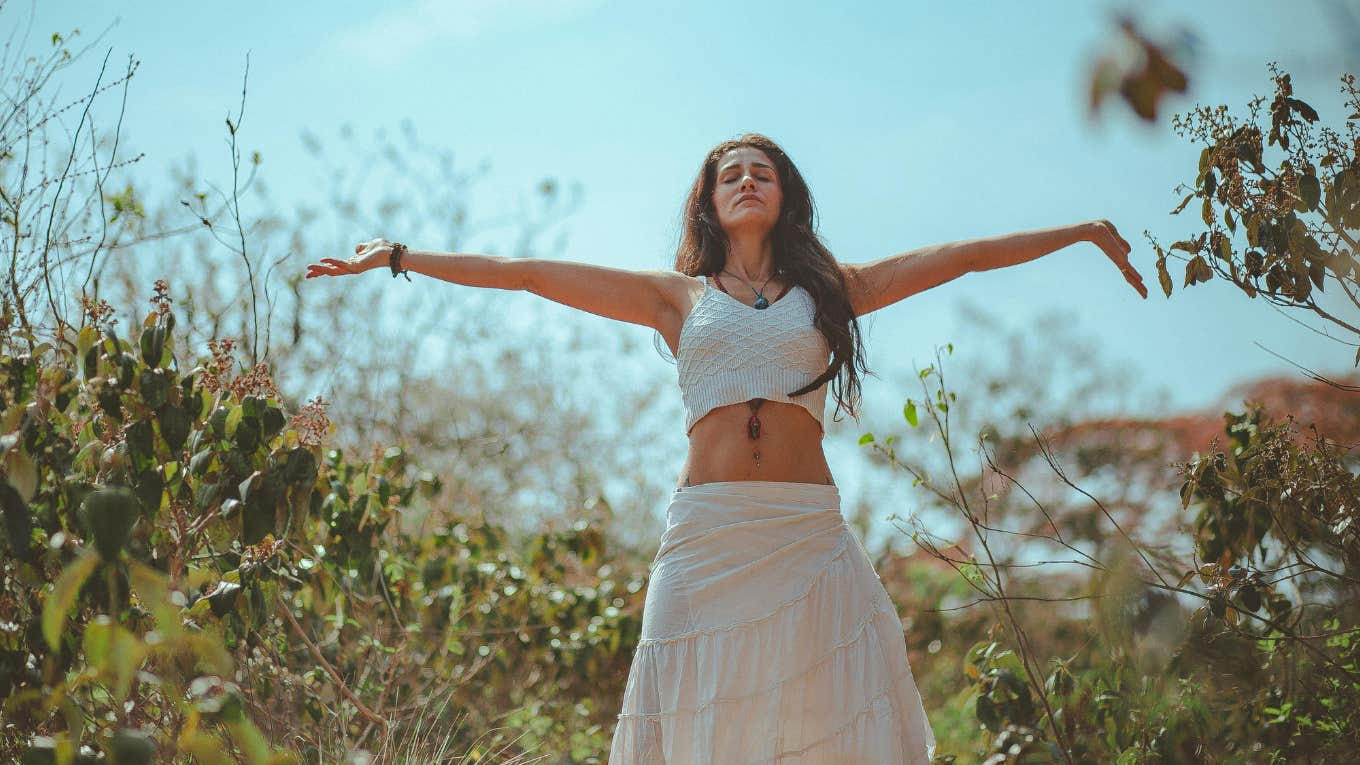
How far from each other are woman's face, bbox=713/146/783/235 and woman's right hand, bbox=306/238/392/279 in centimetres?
88

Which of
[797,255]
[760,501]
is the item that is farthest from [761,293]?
[760,501]

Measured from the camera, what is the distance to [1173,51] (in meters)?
1.28

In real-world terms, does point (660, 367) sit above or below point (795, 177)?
above

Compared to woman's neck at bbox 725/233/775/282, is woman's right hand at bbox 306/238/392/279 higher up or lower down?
lower down

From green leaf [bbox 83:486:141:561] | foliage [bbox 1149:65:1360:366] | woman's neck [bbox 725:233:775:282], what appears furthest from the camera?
woman's neck [bbox 725:233:775:282]

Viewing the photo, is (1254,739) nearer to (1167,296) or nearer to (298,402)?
(1167,296)

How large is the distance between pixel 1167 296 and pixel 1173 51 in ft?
3.94

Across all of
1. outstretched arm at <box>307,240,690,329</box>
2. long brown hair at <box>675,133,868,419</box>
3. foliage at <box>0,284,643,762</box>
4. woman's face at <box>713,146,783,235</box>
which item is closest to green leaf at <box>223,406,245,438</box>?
foliage at <box>0,284,643,762</box>

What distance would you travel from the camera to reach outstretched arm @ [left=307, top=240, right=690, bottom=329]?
2.87 m

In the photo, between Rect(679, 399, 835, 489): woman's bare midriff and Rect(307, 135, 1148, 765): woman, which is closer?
Rect(307, 135, 1148, 765): woman

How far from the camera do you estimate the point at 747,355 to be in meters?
2.71

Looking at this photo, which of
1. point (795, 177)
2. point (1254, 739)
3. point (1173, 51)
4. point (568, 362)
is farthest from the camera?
point (568, 362)

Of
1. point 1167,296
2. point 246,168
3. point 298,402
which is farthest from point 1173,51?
point 298,402

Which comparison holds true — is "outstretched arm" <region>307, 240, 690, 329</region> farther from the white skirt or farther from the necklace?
the white skirt
